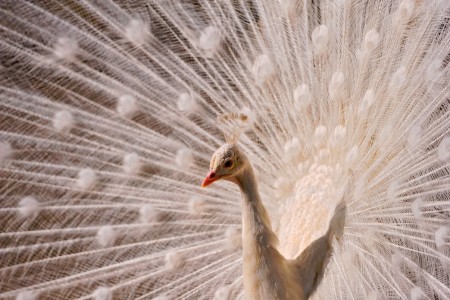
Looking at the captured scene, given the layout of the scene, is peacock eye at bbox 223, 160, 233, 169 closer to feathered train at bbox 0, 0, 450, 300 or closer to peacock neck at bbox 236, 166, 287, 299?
peacock neck at bbox 236, 166, 287, 299

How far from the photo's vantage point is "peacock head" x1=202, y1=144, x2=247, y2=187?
1.65 meters

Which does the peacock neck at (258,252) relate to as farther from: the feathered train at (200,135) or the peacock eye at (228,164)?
the feathered train at (200,135)

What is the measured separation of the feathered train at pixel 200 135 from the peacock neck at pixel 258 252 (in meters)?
0.23

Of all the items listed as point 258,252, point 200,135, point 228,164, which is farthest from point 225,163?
point 200,135

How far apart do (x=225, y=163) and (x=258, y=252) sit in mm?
262

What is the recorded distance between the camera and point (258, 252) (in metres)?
1.75

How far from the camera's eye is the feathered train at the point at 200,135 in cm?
197

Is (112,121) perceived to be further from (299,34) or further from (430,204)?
(430,204)

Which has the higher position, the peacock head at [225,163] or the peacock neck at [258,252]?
the peacock head at [225,163]

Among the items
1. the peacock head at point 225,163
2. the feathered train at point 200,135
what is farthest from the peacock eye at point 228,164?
the feathered train at point 200,135

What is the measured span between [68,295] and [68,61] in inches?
27.7

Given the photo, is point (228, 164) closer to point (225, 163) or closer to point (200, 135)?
point (225, 163)

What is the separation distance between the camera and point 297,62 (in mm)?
2066

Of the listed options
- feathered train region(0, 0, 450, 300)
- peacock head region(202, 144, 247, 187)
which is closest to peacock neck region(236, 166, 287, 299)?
peacock head region(202, 144, 247, 187)
